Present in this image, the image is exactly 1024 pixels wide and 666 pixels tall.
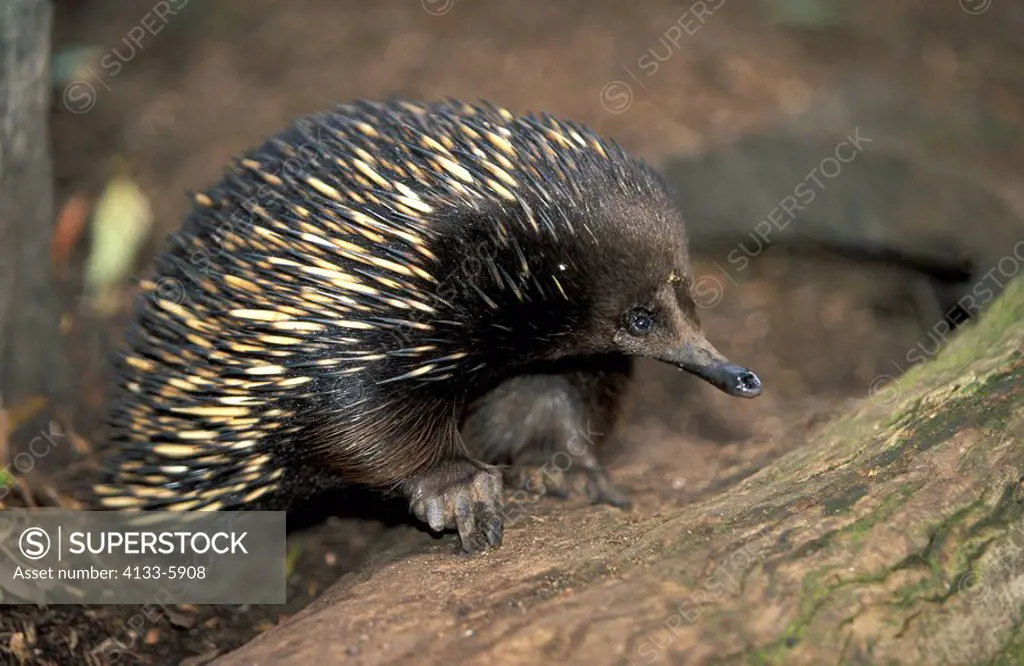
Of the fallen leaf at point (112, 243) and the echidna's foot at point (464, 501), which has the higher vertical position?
the echidna's foot at point (464, 501)

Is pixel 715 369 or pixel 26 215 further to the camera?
pixel 26 215

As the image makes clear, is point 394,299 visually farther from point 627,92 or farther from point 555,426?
point 627,92

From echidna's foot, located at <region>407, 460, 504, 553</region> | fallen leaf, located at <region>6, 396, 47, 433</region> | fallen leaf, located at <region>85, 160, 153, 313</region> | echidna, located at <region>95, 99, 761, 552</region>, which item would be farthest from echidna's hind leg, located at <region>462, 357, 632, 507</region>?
fallen leaf, located at <region>85, 160, 153, 313</region>

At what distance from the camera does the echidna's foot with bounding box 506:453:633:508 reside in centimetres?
431

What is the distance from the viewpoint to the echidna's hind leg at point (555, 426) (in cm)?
435

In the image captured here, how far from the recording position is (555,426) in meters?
4.45

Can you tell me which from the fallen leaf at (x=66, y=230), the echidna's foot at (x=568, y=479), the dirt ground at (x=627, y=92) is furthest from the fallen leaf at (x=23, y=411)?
the echidna's foot at (x=568, y=479)

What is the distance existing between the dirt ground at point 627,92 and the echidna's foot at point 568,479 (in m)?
0.63

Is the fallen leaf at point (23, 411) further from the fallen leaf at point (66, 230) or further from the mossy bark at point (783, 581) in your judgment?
the mossy bark at point (783, 581)

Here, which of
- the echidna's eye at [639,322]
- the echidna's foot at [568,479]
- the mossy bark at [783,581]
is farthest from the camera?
the echidna's foot at [568,479]

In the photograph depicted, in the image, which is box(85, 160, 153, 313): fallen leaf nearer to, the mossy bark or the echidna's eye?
the mossy bark

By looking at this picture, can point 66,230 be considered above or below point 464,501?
below

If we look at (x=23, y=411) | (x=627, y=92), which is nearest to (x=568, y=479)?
(x=23, y=411)

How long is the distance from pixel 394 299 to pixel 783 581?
1.53 metres
